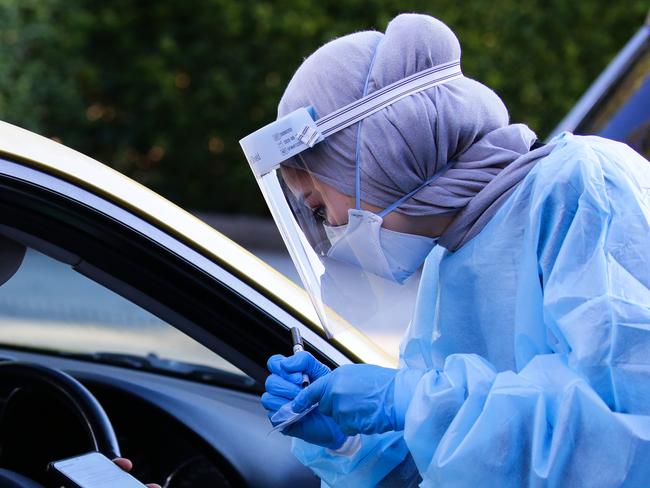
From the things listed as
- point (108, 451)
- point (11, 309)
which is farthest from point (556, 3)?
point (108, 451)

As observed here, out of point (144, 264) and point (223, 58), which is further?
point (223, 58)

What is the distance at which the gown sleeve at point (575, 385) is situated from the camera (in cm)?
161

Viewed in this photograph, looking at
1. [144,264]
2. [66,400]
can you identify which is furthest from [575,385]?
[66,400]

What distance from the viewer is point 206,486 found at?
2162 mm

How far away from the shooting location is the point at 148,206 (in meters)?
1.90

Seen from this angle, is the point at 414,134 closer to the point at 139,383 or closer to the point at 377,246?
the point at 377,246

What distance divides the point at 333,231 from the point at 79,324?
3.95 ft

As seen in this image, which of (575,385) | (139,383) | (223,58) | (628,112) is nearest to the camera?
(575,385)

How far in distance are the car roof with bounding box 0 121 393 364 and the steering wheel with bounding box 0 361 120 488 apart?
403 mm

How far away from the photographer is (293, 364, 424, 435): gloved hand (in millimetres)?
1788

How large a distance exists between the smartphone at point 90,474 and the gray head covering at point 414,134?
59 cm

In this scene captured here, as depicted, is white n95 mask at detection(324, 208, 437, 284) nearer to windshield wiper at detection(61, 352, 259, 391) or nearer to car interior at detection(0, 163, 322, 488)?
car interior at detection(0, 163, 322, 488)

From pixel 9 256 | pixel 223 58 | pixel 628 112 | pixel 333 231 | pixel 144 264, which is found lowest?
pixel 628 112

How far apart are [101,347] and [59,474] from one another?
1083 mm
